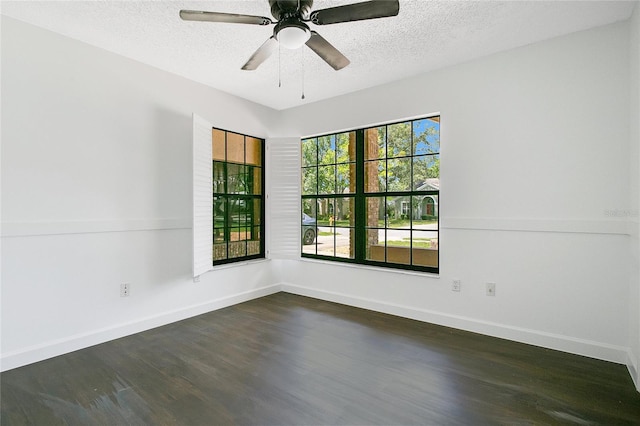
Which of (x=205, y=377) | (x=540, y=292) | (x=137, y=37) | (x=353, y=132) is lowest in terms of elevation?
(x=205, y=377)

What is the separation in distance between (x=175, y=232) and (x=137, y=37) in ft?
6.15

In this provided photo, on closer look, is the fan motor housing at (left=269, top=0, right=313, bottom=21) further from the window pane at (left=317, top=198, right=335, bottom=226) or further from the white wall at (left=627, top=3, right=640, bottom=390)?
the window pane at (left=317, top=198, right=335, bottom=226)

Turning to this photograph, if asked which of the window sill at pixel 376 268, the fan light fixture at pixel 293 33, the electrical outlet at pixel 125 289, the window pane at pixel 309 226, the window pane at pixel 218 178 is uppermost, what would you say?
the fan light fixture at pixel 293 33

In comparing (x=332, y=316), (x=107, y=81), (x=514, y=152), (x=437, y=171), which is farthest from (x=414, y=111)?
(x=107, y=81)

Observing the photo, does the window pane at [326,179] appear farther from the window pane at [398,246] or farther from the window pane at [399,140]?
the window pane at [398,246]

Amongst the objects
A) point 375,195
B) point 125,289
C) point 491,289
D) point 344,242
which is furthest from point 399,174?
point 125,289

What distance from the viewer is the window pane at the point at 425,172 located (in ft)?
12.2

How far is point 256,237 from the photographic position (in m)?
4.64

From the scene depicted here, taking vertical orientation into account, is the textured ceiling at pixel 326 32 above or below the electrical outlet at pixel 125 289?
above

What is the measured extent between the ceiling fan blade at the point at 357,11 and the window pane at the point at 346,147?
2.33 meters

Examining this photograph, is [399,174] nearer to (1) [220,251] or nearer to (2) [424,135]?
(2) [424,135]

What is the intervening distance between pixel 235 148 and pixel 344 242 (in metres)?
1.91

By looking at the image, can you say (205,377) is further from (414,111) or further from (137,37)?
(414,111)

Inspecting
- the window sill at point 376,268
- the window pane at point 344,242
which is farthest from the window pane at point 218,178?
the window pane at point 344,242
